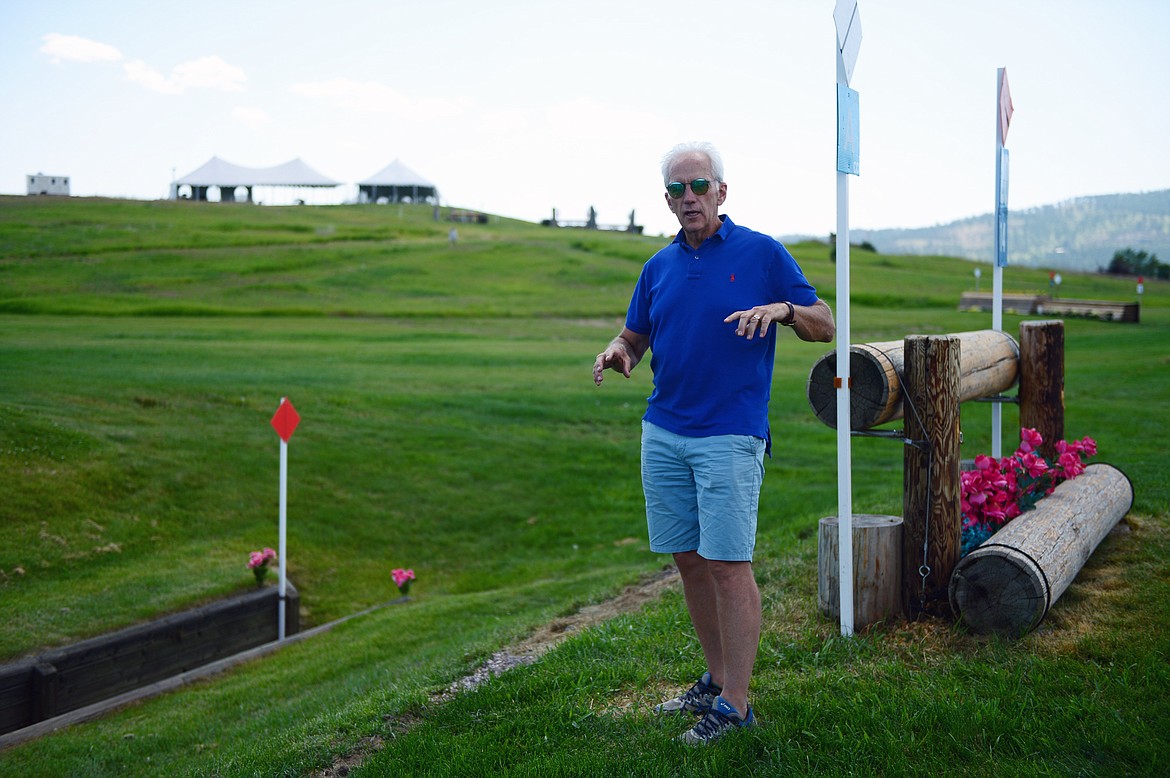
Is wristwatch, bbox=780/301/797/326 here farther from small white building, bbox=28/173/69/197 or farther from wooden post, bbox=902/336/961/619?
small white building, bbox=28/173/69/197

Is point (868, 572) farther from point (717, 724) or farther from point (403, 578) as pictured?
point (403, 578)

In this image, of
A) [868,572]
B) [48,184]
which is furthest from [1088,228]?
[48,184]

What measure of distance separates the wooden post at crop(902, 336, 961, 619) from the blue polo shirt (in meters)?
1.55

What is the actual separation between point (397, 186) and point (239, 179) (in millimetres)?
15044

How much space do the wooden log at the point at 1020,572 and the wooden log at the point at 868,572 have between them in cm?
37

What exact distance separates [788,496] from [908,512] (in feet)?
23.1

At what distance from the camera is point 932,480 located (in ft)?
17.5

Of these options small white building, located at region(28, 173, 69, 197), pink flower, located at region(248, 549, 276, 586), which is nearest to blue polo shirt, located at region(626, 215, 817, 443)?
pink flower, located at region(248, 549, 276, 586)

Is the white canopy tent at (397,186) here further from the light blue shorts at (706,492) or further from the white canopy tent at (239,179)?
the light blue shorts at (706,492)

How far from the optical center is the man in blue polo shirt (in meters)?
3.97

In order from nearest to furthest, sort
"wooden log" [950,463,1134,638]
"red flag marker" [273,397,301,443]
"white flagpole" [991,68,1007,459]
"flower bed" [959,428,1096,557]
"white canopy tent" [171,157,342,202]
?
1. "wooden log" [950,463,1134,638]
2. "flower bed" [959,428,1096,557]
3. "white flagpole" [991,68,1007,459]
4. "red flag marker" [273,397,301,443]
5. "white canopy tent" [171,157,342,202]

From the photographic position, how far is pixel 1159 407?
16594mm

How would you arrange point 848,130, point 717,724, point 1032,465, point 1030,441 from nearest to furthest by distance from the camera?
point 717,724
point 848,130
point 1032,465
point 1030,441

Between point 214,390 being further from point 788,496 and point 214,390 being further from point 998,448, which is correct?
point 998,448
